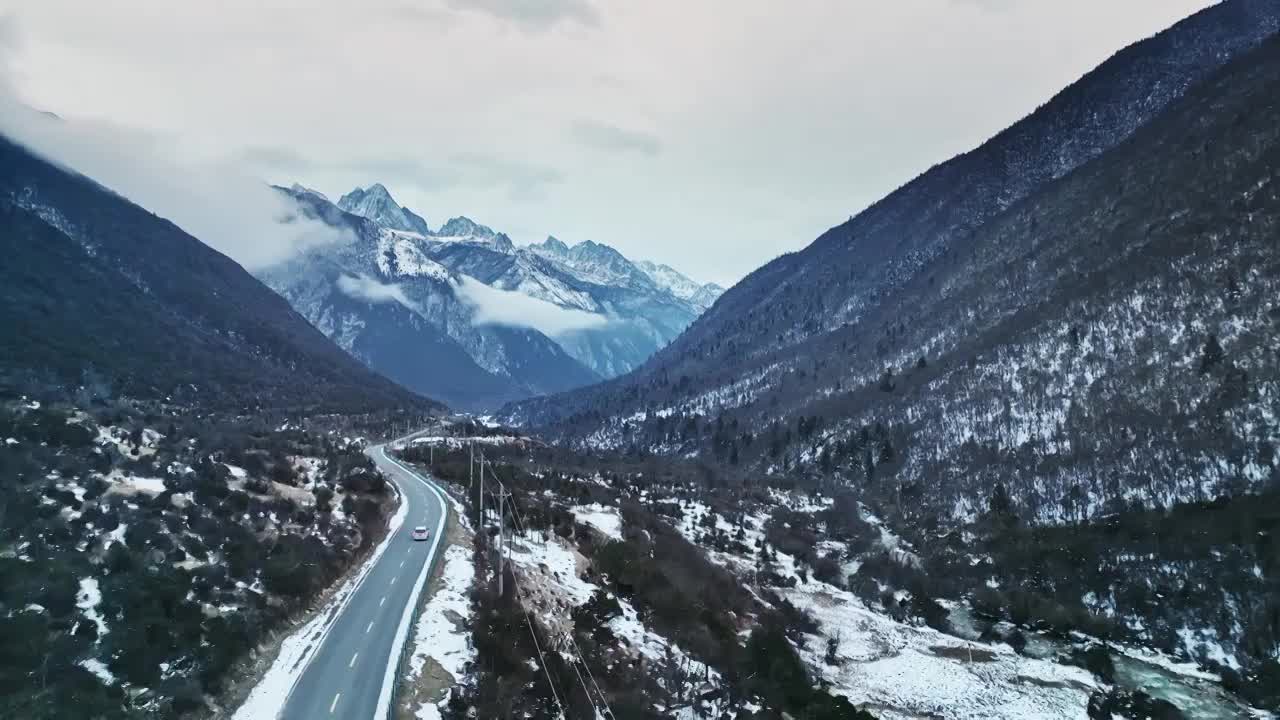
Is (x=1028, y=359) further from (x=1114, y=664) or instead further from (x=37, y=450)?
(x=37, y=450)

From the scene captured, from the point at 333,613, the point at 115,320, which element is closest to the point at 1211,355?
the point at 333,613

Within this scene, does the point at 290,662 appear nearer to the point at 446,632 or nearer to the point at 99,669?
the point at 99,669

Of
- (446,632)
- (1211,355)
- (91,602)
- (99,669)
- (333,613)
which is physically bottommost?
(446,632)

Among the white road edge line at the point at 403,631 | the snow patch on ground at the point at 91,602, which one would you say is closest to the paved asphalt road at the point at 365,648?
the white road edge line at the point at 403,631

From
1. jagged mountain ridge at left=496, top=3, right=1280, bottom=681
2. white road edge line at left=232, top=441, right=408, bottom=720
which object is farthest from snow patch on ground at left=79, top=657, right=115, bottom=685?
jagged mountain ridge at left=496, top=3, right=1280, bottom=681

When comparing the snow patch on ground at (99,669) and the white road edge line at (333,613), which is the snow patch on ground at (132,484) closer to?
the white road edge line at (333,613)

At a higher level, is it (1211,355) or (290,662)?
(1211,355)
